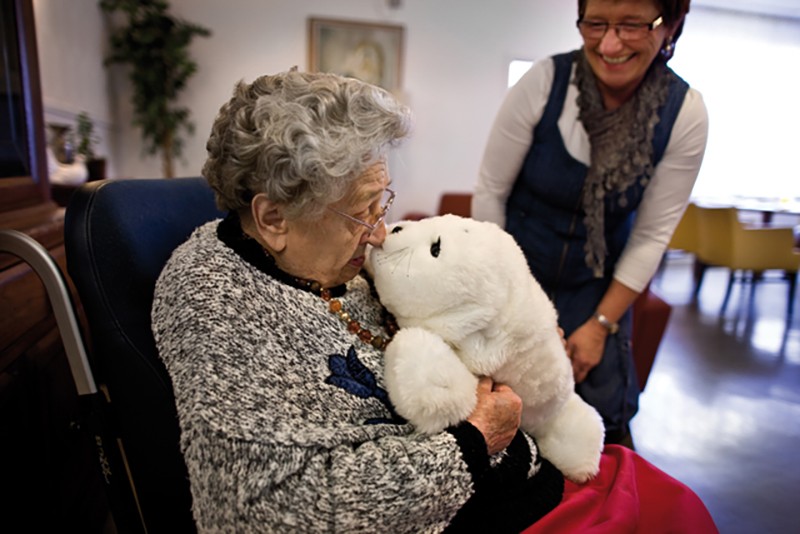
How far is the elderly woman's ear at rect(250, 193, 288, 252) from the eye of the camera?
2.88 feet

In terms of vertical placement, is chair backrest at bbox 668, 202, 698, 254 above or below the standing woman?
below

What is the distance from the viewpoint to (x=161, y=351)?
80cm

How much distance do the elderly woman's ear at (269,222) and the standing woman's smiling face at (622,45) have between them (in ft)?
2.87

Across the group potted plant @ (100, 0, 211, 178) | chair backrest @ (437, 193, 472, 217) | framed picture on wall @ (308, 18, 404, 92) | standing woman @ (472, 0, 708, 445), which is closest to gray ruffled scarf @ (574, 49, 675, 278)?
standing woman @ (472, 0, 708, 445)

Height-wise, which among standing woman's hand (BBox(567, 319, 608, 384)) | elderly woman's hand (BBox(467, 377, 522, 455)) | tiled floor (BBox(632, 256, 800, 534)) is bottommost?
tiled floor (BBox(632, 256, 800, 534))

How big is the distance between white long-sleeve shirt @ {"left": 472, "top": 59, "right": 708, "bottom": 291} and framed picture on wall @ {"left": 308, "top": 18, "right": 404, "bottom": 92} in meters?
3.88

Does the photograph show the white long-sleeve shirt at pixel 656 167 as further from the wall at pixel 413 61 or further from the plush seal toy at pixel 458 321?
the wall at pixel 413 61

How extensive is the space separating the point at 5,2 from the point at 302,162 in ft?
4.17

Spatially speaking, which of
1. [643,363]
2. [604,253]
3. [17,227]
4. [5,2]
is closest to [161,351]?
[17,227]

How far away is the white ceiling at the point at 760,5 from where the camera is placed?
5.98 meters

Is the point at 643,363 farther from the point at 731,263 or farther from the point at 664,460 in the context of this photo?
the point at 731,263

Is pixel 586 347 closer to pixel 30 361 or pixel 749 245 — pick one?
pixel 30 361

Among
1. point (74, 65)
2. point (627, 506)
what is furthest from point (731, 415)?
point (74, 65)

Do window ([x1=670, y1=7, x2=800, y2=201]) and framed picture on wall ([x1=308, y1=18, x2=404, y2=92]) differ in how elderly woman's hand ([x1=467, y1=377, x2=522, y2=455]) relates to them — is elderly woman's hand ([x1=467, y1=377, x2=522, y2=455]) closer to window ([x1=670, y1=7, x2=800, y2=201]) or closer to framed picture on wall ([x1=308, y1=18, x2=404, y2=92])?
framed picture on wall ([x1=308, y1=18, x2=404, y2=92])
